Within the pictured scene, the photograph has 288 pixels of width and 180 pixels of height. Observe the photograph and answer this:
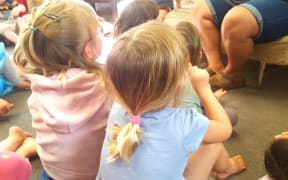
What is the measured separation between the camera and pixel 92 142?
3.46 feet

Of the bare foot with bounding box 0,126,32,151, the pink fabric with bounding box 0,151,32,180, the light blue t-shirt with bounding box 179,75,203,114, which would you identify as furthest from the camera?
the bare foot with bounding box 0,126,32,151

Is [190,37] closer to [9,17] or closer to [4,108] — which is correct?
[4,108]

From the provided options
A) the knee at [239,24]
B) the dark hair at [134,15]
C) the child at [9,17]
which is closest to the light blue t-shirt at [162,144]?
the dark hair at [134,15]

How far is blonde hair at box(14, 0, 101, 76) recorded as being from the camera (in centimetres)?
105

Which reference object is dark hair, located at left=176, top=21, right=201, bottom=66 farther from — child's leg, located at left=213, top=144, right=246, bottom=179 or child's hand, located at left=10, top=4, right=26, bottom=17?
child's hand, located at left=10, top=4, right=26, bottom=17

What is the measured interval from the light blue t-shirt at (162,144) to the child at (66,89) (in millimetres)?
196

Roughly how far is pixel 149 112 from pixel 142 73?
10 centimetres

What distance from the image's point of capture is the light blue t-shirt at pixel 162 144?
81 centimetres

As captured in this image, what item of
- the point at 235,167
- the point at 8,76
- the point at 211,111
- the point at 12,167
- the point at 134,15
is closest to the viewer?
the point at 12,167

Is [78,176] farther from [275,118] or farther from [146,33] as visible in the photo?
[275,118]

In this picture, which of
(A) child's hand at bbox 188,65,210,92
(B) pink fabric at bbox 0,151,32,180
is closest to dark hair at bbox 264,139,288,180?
(A) child's hand at bbox 188,65,210,92

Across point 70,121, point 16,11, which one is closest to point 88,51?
point 70,121

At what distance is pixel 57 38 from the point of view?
3.45 feet

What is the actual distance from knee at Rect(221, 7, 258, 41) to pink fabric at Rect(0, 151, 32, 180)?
3.82ft
